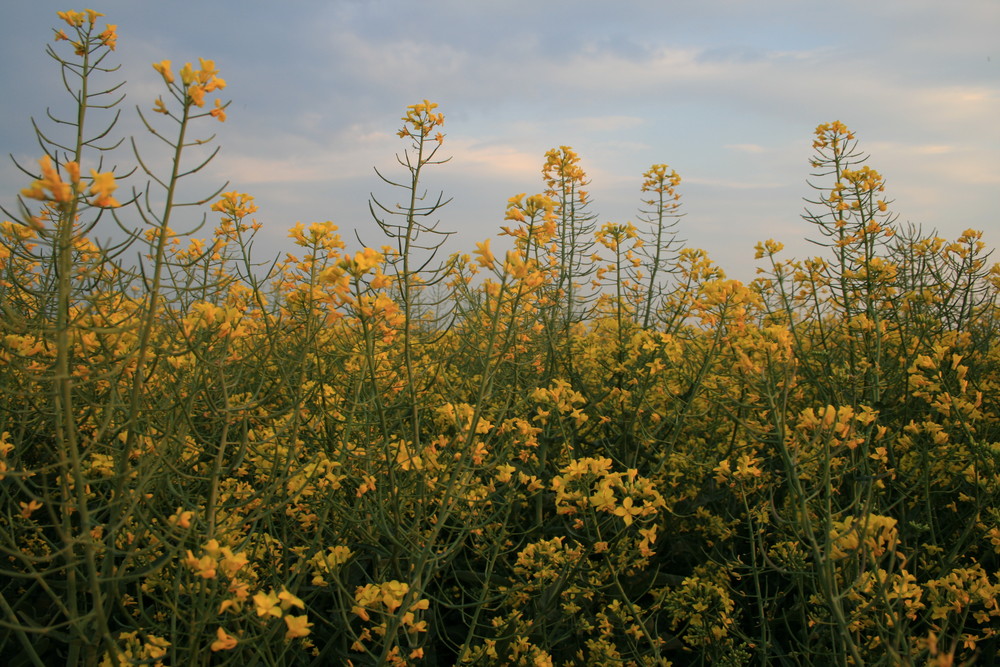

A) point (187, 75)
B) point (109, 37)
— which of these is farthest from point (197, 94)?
point (109, 37)

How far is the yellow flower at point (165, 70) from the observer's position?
158 cm

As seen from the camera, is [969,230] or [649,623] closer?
[649,623]

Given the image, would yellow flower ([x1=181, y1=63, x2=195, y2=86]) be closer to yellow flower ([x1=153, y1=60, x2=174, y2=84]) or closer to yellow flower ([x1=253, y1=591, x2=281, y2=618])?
yellow flower ([x1=153, y1=60, x2=174, y2=84])

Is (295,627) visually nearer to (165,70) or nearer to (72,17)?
(165,70)

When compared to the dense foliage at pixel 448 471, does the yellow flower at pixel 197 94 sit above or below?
above

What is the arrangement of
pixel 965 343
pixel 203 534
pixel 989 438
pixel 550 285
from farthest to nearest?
pixel 550 285 < pixel 965 343 < pixel 989 438 < pixel 203 534

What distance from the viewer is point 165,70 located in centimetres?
159

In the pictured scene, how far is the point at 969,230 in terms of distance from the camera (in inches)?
183

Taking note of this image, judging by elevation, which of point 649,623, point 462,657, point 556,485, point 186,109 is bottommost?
point 649,623

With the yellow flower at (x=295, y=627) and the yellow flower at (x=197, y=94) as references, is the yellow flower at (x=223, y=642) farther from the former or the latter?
the yellow flower at (x=197, y=94)

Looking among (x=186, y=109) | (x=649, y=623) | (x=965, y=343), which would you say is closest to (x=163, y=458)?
(x=186, y=109)

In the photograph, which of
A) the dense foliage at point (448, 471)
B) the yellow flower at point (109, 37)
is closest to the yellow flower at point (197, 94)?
the dense foliage at point (448, 471)

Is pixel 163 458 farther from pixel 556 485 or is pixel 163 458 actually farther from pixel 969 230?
pixel 969 230

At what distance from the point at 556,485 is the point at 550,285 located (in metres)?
2.39
